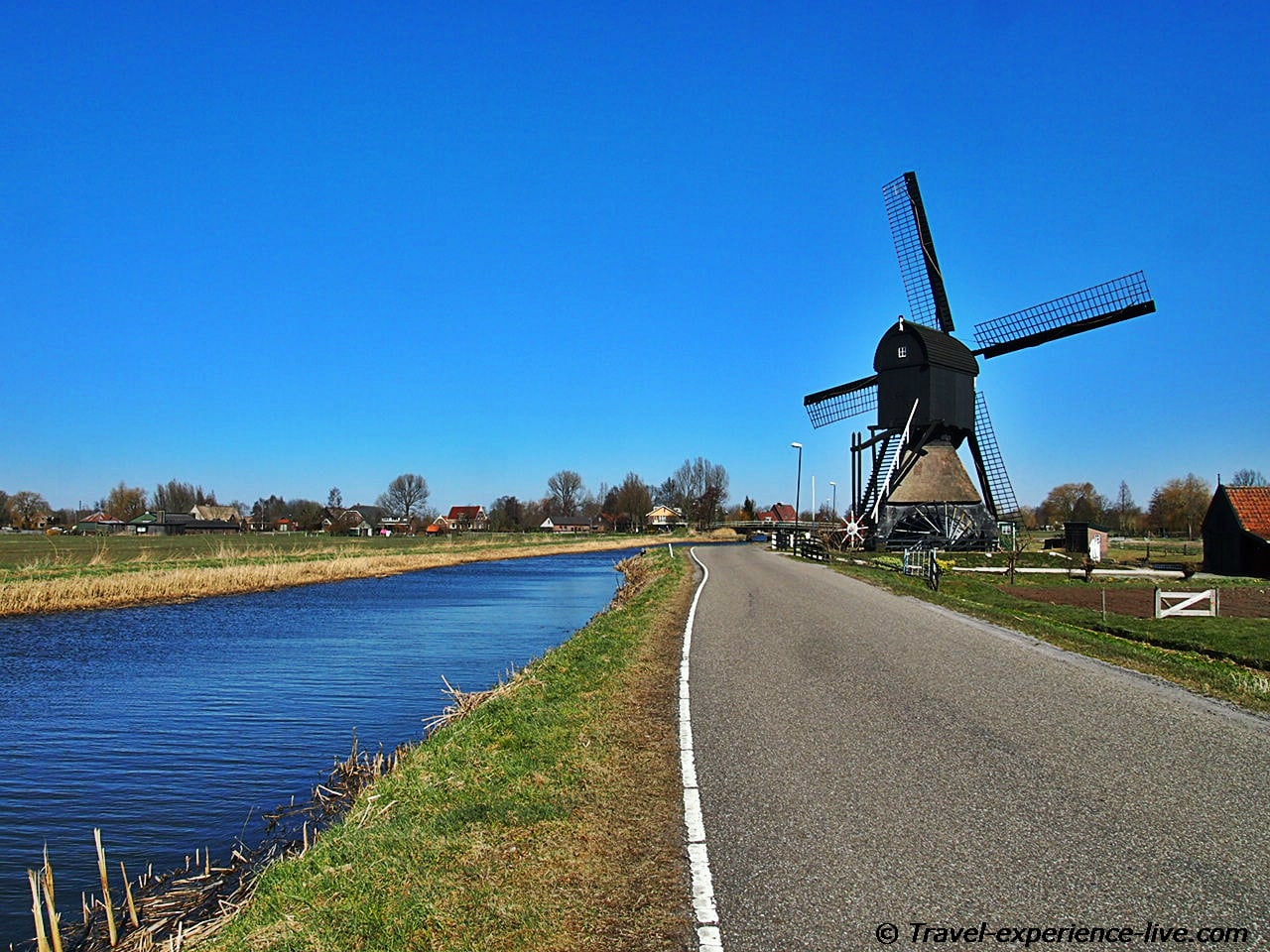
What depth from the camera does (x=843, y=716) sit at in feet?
30.8

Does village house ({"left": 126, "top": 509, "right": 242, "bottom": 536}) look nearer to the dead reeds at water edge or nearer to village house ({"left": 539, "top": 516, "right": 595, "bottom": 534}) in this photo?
village house ({"left": 539, "top": 516, "right": 595, "bottom": 534})

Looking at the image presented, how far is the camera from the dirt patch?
23.4m

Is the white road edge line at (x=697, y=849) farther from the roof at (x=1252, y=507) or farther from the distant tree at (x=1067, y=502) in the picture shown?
the distant tree at (x=1067, y=502)

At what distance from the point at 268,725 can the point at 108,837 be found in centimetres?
433

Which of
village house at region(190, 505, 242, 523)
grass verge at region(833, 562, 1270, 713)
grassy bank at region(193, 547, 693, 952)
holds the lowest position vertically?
grass verge at region(833, 562, 1270, 713)

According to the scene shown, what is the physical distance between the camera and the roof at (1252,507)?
132ft

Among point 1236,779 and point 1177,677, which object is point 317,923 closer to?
point 1236,779

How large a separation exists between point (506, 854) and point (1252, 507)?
44.7 m

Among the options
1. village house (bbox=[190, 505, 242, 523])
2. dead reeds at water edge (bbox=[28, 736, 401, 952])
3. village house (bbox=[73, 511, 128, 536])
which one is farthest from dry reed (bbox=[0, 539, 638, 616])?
village house (bbox=[190, 505, 242, 523])

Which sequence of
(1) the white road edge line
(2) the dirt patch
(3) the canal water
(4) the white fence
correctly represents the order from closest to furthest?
1. (1) the white road edge line
2. (3) the canal water
3. (4) the white fence
4. (2) the dirt patch

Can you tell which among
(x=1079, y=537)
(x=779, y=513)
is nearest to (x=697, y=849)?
(x=1079, y=537)

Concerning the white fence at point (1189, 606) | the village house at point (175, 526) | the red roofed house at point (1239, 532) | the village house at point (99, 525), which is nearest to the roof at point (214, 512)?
the village house at point (175, 526)

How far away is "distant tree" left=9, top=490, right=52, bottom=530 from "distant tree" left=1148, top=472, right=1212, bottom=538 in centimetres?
16107

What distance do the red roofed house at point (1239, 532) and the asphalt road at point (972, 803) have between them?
34129 millimetres
